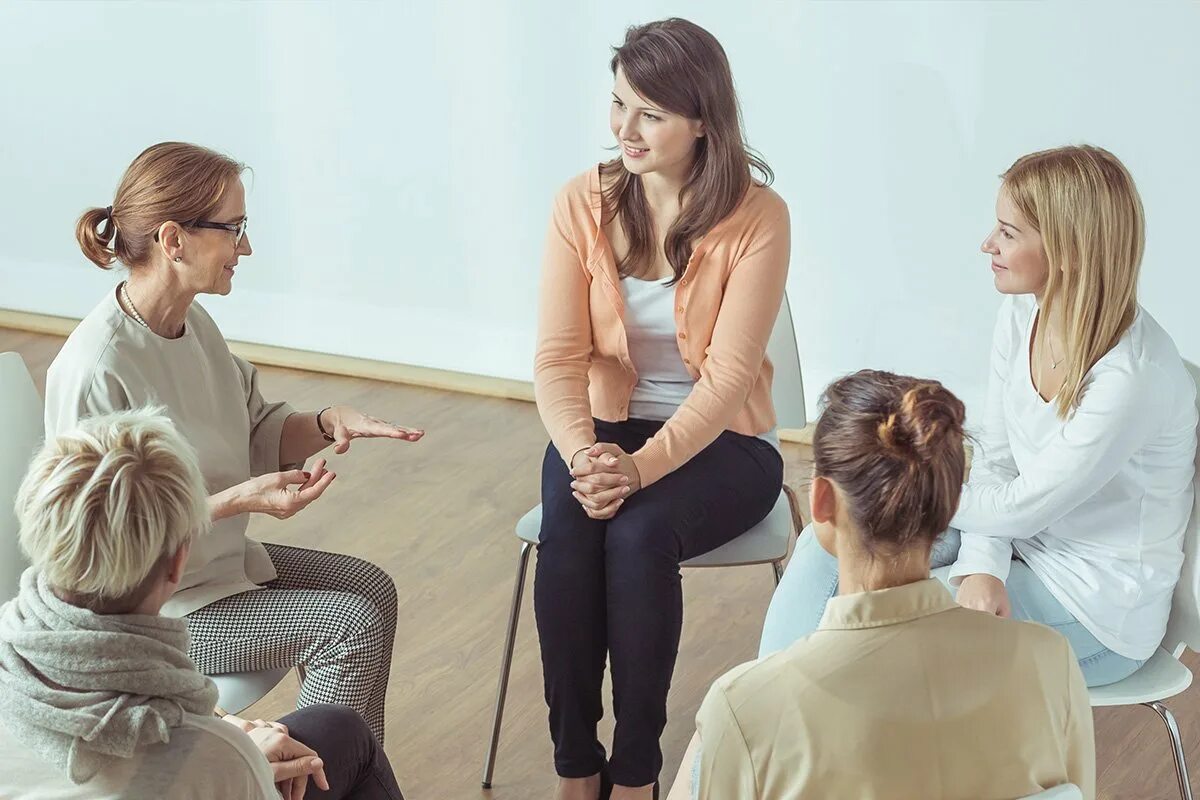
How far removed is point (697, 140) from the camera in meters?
2.38

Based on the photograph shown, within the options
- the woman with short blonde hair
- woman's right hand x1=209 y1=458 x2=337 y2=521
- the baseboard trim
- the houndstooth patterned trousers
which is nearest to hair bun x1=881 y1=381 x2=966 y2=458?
the woman with short blonde hair

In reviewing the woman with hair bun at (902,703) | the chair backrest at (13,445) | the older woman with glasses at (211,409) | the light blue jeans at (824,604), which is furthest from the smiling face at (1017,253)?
the chair backrest at (13,445)

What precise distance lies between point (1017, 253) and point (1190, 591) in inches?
21.1

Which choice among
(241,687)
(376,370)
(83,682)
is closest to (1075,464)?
(241,687)

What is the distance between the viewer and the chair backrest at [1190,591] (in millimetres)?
2000

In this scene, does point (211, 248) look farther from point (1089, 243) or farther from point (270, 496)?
point (1089, 243)

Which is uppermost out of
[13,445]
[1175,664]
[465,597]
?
[13,445]

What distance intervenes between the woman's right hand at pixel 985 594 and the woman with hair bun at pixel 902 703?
55 cm

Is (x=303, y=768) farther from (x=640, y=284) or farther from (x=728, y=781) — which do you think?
(x=640, y=284)

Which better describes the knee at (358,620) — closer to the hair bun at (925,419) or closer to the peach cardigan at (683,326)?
the peach cardigan at (683,326)

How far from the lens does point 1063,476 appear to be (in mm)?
1952

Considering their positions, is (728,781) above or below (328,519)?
above

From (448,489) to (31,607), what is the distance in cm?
220

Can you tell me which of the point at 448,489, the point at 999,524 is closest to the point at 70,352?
the point at 999,524
